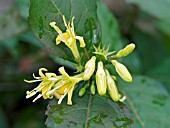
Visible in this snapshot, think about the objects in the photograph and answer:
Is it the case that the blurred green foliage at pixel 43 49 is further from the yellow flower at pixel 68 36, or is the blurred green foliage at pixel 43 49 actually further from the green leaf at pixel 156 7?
the yellow flower at pixel 68 36

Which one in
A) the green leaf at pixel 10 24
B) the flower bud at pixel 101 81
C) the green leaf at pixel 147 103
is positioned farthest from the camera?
the green leaf at pixel 10 24

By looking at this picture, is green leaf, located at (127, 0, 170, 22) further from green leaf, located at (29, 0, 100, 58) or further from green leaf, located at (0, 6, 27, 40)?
green leaf, located at (29, 0, 100, 58)

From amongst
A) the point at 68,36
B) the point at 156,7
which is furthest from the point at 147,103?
the point at 156,7

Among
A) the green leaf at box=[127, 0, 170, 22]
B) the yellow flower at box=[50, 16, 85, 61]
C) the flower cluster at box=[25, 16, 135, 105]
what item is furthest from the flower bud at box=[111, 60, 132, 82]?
the green leaf at box=[127, 0, 170, 22]

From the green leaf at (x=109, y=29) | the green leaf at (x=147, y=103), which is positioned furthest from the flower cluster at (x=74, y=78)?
the green leaf at (x=109, y=29)

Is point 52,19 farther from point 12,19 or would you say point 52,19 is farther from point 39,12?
point 12,19

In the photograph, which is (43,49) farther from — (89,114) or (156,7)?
(89,114)

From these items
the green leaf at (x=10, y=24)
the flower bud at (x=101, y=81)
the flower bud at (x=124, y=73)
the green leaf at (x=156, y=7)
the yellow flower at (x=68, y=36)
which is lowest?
the green leaf at (x=156, y=7)
